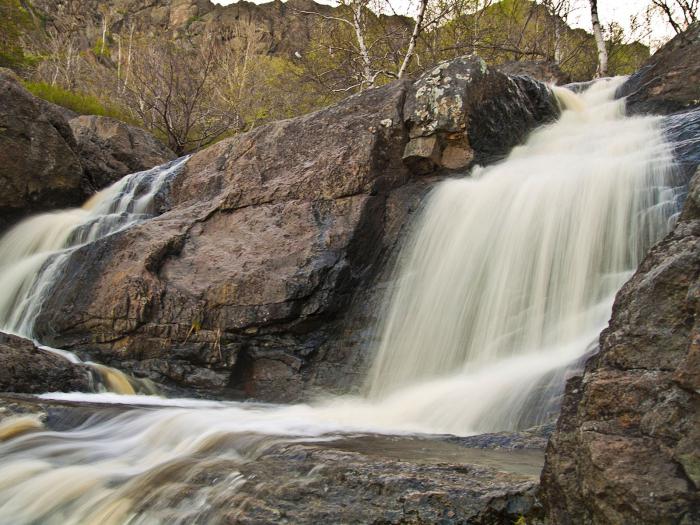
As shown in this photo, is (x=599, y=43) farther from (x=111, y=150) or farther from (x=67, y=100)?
(x=67, y=100)

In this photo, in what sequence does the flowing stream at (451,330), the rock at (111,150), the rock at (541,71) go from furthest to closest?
the rock at (541,71), the rock at (111,150), the flowing stream at (451,330)

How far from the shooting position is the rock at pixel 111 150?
11.6 m

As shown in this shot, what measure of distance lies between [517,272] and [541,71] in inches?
352

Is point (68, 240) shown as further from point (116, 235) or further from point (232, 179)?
point (232, 179)

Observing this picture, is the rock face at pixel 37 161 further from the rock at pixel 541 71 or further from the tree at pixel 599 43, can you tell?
the tree at pixel 599 43

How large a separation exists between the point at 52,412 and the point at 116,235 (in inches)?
143

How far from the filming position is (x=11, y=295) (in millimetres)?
8016

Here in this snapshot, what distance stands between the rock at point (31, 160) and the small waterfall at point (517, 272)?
6.60m

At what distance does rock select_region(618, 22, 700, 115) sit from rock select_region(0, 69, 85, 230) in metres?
9.20

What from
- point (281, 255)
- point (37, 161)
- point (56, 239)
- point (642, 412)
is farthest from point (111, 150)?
point (642, 412)

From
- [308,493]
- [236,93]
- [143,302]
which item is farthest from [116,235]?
[236,93]

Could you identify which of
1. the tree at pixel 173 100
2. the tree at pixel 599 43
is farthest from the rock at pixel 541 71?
the tree at pixel 173 100

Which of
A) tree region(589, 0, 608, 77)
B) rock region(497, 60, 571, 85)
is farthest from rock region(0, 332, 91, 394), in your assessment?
tree region(589, 0, 608, 77)

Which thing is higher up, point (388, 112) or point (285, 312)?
point (388, 112)
